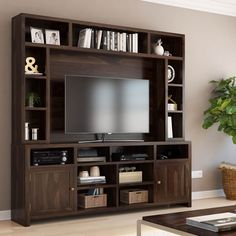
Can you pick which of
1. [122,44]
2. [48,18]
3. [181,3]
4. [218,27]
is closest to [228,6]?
[218,27]

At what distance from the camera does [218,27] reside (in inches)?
255

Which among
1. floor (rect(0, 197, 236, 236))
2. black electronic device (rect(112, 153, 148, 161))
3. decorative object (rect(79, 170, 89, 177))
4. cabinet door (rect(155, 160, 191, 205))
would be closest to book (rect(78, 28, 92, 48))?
black electronic device (rect(112, 153, 148, 161))

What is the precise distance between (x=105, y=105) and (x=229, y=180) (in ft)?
6.46

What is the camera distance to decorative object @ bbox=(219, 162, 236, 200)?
604 cm

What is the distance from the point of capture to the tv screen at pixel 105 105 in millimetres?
5059

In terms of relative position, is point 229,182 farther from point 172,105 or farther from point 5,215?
point 5,215

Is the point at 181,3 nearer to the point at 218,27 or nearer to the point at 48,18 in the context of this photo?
the point at 218,27

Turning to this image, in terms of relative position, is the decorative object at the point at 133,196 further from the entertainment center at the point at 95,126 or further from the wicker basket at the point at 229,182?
the wicker basket at the point at 229,182

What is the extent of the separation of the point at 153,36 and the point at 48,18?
4.94 feet

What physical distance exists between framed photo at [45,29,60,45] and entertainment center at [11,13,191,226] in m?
0.09

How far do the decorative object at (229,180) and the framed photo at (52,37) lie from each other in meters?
2.69

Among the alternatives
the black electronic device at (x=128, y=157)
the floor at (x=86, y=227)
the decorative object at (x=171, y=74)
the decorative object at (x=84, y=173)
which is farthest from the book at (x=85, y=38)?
the floor at (x=86, y=227)

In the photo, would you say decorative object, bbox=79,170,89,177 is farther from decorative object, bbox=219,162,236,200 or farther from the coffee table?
decorative object, bbox=219,162,236,200

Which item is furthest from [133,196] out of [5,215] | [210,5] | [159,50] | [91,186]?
[210,5]
